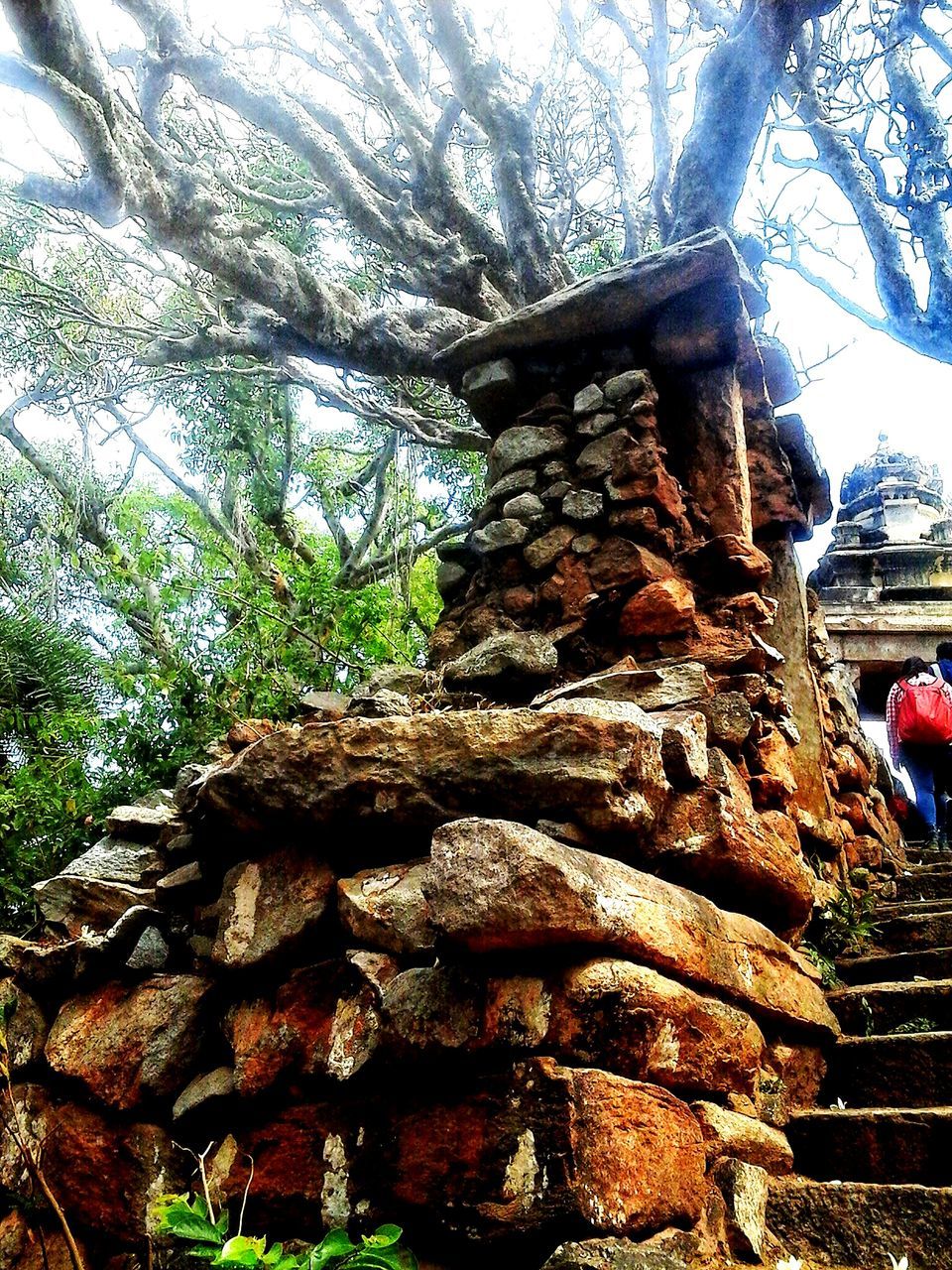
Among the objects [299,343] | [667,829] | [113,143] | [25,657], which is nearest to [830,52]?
[299,343]

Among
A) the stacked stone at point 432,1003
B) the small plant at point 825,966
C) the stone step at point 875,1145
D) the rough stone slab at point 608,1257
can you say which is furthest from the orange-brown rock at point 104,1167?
the small plant at point 825,966

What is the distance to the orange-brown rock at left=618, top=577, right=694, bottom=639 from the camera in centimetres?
353

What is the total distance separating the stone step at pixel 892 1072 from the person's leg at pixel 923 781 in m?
4.41

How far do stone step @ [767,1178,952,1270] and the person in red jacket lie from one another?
16.7ft

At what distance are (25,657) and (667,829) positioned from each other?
496 centimetres

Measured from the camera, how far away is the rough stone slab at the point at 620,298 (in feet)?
13.4

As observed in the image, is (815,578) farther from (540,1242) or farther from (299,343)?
(540,1242)

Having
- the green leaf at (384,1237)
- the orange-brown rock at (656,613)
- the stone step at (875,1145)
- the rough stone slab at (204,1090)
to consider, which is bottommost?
the green leaf at (384,1237)

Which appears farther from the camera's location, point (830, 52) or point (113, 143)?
point (830, 52)

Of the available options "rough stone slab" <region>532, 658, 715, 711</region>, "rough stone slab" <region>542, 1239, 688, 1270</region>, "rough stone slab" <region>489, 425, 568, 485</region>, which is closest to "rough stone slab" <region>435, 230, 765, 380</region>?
"rough stone slab" <region>489, 425, 568, 485</region>

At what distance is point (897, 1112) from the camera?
2.18 metres

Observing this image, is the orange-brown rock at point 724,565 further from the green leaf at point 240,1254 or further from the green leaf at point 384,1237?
the green leaf at point 240,1254

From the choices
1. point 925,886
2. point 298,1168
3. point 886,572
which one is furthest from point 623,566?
point 886,572

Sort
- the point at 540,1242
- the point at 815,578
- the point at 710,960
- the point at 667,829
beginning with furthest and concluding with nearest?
1. the point at 815,578
2. the point at 667,829
3. the point at 710,960
4. the point at 540,1242
